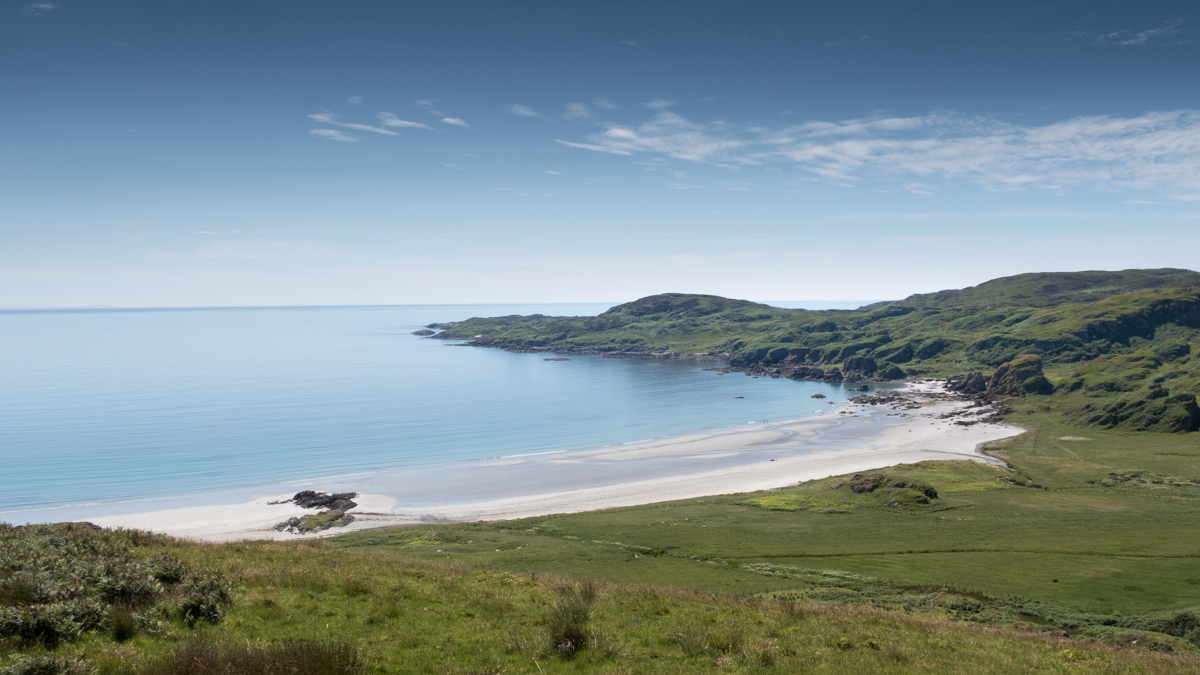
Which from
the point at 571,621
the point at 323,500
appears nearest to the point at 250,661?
the point at 571,621

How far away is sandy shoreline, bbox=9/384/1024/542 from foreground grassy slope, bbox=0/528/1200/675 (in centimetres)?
4355

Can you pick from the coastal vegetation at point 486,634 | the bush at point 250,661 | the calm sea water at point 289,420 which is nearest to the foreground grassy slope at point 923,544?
the coastal vegetation at point 486,634

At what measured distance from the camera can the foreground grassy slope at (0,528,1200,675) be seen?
1272 centimetres

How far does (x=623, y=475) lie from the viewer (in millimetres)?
90625

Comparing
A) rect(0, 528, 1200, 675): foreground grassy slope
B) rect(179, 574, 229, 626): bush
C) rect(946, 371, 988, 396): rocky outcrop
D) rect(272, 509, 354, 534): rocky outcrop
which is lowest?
rect(272, 509, 354, 534): rocky outcrop

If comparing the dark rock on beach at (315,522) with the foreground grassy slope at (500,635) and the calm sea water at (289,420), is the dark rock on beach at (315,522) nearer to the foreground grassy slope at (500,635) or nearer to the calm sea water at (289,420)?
the calm sea water at (289,420)

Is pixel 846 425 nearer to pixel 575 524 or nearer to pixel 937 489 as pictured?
pixel 937 489

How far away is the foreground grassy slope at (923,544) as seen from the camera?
34.3 metres

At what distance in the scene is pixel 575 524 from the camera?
57469 mm

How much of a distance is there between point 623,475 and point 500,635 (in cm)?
7441

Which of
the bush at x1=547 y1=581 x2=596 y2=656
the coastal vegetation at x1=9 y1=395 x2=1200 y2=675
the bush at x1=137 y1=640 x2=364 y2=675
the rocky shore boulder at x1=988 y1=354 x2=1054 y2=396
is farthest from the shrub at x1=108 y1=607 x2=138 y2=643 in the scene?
the rocky shore boulder at x1=988 y1=354 x2=1054 y2=396

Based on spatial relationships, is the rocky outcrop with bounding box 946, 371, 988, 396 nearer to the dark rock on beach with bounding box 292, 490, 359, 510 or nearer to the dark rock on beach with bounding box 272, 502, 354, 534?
the dark rock on beach with bounding box 292, 490, 359, 510

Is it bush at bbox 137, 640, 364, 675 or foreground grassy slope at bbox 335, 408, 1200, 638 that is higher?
bush at bbox 137, 640, 364, 675

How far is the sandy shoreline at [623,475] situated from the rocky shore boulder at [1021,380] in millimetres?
37087
